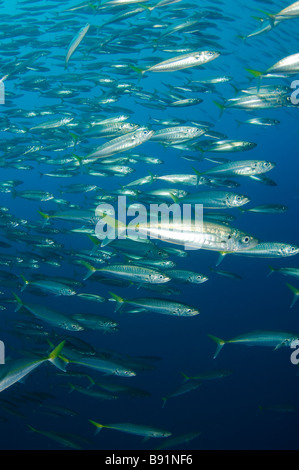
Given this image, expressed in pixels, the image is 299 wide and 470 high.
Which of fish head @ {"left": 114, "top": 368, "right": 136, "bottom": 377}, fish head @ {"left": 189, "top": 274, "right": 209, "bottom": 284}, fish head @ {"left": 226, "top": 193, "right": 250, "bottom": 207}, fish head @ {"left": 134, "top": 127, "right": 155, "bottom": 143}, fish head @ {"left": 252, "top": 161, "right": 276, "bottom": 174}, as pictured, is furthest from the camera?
fish head @ {"left": 189, "top": 274, "right": 209, "bottom": 284}

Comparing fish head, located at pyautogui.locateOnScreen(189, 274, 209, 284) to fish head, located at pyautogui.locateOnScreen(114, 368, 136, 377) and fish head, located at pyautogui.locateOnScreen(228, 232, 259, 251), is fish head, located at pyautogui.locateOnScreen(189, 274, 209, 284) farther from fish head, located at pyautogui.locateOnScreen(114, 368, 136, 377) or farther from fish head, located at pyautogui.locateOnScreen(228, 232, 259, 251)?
fish head, located at pyautogui.locateOnScreen(228, 232, 259, 251)

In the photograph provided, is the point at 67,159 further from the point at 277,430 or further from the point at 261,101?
the point at 277,430

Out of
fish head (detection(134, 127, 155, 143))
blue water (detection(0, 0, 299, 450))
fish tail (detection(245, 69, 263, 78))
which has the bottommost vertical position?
Result: blue water (detection(0, 0, 299, 450))

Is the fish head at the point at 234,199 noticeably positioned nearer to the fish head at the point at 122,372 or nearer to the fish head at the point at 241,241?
the fish head at the point at 241,241

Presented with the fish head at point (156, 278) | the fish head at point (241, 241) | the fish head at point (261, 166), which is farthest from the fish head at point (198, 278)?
the fish head at point (241, 241)

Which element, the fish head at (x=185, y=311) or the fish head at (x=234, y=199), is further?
the fish head at (x=185, y=311)

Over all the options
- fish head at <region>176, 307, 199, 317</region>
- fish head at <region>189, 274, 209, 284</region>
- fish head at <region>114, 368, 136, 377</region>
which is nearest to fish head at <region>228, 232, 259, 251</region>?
fish head at <region>176, 307, 199, 317</region>

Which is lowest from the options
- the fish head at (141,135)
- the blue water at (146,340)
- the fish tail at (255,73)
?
the blue water at (146,340)

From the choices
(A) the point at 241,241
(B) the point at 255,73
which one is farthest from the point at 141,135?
(A) the point at 241,241

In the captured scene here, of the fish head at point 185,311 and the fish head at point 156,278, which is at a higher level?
the fish head at point 156,278

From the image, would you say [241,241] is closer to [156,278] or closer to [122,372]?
[156,278]

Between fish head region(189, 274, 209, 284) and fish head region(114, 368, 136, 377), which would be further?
fish head region(189, 274, 209, 284)
